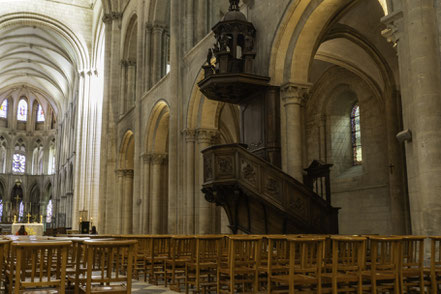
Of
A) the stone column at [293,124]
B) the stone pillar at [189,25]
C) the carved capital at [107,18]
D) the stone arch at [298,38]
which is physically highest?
the carved capital at [107,18]

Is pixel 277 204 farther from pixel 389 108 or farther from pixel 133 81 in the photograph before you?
pixel 133 81

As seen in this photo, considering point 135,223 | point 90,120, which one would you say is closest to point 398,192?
point 135,223

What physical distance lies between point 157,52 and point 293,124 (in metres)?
11.7

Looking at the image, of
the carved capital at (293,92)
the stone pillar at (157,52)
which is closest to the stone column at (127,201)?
the stone pillar at (157,52)

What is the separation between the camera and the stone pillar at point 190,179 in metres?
15.6

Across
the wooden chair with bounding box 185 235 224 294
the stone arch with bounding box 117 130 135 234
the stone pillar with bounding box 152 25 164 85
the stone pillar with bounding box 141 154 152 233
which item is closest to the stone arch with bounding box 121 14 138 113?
the stone arch with bounding box 117 130 135 234

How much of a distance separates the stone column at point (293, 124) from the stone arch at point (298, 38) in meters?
0.21

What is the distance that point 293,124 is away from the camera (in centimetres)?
1118

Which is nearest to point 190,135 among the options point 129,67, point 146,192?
point 146,192

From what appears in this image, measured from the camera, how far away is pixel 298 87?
37.1 ft

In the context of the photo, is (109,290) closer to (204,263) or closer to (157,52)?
(204,263)

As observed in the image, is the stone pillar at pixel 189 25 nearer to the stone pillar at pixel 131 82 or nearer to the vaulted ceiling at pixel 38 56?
the stone pillar at pixel 131 82

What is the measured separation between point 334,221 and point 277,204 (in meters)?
1.49

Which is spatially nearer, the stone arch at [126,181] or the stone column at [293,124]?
the stone column at [293,124]
